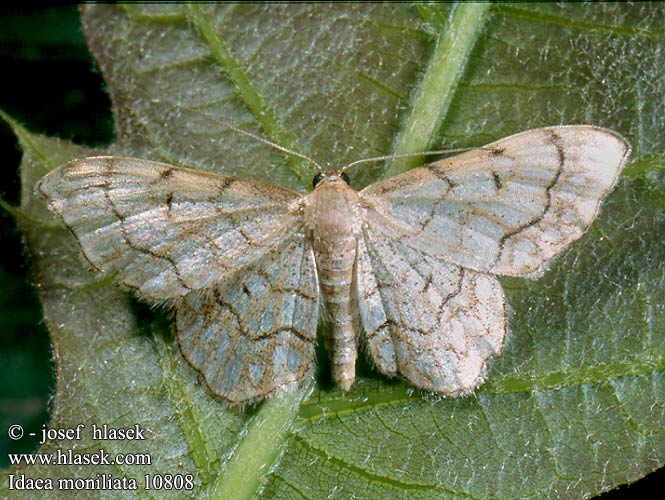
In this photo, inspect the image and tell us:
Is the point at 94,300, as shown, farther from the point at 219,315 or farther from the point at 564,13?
the point at 564,13

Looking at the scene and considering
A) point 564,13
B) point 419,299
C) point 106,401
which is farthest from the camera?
point 564,13

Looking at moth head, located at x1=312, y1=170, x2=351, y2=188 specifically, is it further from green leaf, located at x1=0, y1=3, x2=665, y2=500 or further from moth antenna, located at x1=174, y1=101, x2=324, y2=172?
green leaf, located at x1=0, y1=3, x2=665, y2=500

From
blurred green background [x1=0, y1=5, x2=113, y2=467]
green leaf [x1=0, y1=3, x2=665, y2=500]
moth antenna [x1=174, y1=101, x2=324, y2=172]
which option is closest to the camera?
green leaf [x1=0, y1=3, x2=665, y2=500]

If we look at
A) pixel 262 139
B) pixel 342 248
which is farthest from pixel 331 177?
pixel 262 139

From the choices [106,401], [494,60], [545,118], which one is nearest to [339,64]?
[494,60]

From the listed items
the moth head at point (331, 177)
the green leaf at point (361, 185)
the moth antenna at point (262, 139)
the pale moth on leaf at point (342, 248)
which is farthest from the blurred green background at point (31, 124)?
the moth head at point (331, 177)

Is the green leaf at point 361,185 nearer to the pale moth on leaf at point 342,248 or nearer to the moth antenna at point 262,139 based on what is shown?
the moth antenna at point 262,139

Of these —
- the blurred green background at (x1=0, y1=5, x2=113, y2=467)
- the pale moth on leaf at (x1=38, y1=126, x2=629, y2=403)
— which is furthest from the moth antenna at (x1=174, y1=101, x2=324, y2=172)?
the blurred green background at (x1=0, y1=5, x2=113, y2=467)

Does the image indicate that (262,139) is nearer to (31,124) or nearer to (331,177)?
(331,177)
